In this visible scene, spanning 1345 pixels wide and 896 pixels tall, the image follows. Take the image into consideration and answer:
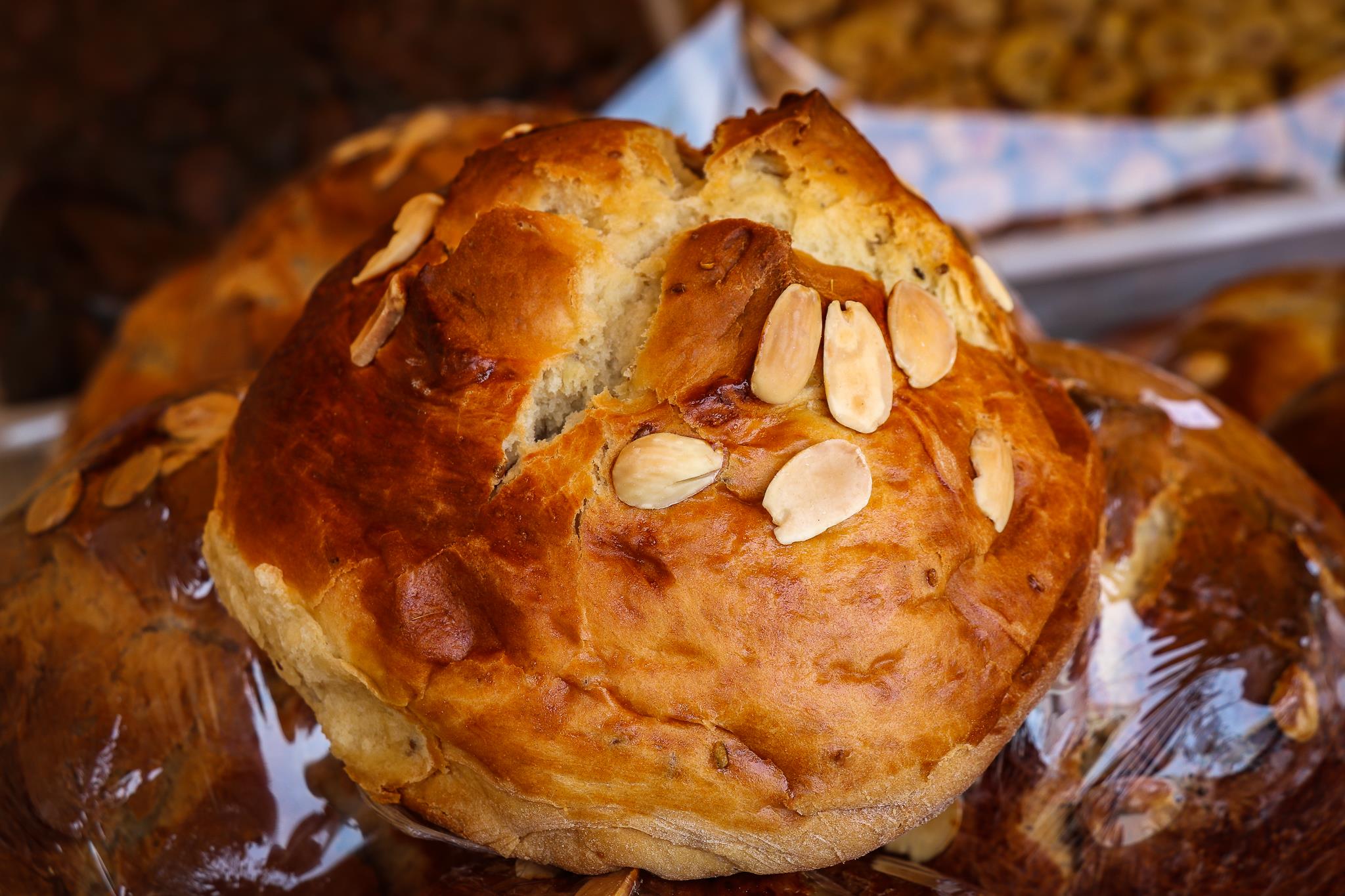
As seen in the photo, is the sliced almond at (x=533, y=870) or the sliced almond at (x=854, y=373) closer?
the sliced almond at (x=854, y=373)

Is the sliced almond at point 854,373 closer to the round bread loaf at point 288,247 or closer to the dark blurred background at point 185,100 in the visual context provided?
the round bread loaf at point 288,247

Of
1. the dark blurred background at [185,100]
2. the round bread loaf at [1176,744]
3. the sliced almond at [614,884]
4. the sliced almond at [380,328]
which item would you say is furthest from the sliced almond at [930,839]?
the dark blurred background at [185,100]

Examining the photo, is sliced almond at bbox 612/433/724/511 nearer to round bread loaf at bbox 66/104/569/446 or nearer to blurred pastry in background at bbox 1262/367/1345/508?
round bread loaf at bbox 66/104/569/446

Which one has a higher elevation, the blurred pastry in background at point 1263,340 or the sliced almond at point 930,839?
the sliced almond at point 930,839

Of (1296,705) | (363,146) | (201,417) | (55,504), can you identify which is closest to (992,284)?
(1296,705)

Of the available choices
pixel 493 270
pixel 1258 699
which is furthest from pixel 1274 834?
pixel 493 270

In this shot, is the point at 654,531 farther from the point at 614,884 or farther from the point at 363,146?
the point at 363,146

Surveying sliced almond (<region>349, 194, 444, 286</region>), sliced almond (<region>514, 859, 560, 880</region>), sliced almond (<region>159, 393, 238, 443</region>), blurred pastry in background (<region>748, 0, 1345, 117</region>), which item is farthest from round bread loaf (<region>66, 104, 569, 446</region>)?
blurred pastry in background (<region>748, 0, 1345, 117</region>)
